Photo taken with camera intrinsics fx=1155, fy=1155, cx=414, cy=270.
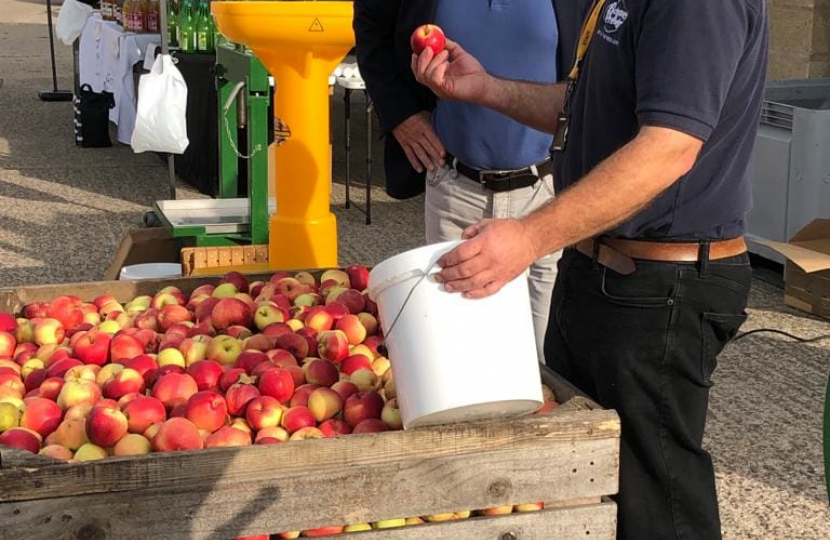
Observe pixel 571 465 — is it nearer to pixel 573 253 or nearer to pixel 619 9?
pixel 573 253

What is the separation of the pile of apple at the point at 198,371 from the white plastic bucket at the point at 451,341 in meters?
0.27

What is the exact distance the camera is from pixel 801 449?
429cm

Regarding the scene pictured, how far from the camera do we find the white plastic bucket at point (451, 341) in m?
2.08

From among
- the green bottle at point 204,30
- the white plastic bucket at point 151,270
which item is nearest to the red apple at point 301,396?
the white plastic bucket at point 151,270

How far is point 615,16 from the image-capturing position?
7.48ft

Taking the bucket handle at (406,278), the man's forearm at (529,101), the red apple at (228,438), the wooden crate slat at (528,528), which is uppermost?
the man's forearm at (529,101)

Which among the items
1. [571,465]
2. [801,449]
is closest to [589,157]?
[571,465]

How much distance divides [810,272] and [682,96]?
3.70 m

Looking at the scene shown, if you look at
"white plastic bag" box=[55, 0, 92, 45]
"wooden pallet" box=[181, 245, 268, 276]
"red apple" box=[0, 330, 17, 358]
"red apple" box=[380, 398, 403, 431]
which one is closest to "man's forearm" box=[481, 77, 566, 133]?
"red apple" box=[380, 398, 403, 431]

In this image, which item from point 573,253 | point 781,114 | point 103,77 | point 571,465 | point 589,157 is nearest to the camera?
point 571,465

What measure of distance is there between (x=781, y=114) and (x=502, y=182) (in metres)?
3.48

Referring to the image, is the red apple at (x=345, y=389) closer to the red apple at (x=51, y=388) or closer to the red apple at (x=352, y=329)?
the red apple at (x=352, y=329)

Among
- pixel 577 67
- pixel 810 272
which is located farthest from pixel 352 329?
pixel 810 272

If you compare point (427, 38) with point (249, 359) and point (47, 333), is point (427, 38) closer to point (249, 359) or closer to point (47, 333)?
point (249, 359)
